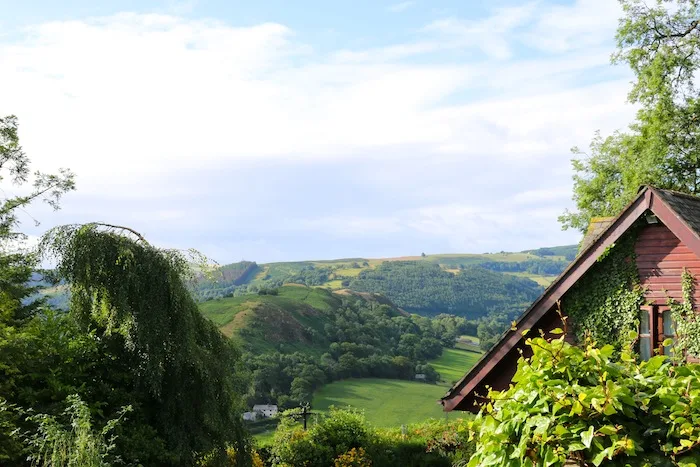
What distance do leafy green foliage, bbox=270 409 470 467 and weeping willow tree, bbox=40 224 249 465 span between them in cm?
479

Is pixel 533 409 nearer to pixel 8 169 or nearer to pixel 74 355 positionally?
pixel 74 355

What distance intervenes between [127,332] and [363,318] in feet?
309

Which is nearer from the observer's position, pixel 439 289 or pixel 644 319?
pixel 644 319

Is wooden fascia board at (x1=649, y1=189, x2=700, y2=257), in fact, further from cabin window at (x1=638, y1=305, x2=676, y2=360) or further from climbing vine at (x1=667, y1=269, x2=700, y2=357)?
cabin window at (x1=638, y1=305, x2=676, y2=360)

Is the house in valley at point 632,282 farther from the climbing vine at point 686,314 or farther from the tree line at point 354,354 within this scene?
the tree line at point 354,354

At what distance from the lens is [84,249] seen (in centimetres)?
1421

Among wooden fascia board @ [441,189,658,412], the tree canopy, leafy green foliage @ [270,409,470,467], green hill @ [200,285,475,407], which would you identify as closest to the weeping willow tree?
the tree canopy

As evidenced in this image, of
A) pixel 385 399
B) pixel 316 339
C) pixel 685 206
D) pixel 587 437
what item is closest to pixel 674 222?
pixel 685 206

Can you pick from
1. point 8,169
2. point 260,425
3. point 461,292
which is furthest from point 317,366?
point 461,292

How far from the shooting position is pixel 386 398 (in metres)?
76.1

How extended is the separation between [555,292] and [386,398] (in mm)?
66312

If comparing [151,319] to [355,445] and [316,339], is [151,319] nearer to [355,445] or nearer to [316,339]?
[355,445]

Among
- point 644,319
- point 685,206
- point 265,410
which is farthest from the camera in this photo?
point 265,410

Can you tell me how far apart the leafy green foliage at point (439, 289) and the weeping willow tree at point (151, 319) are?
503 feet
